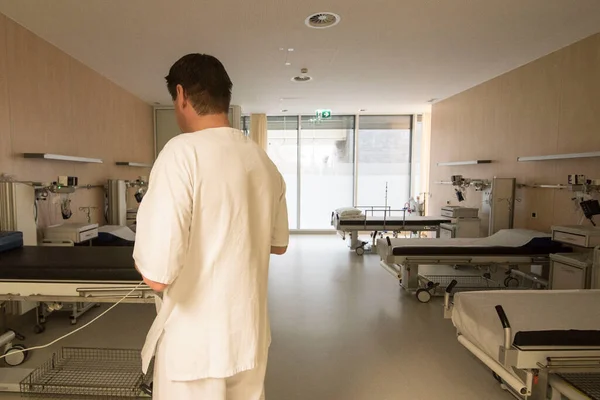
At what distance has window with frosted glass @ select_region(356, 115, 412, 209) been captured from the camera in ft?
25.5

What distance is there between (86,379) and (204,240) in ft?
6.16

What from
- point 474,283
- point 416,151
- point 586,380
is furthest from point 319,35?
point 416,151

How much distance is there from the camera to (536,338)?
5.10 feet

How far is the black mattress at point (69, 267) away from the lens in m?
1.83

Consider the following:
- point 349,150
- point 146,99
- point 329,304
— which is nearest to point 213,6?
point 329,304

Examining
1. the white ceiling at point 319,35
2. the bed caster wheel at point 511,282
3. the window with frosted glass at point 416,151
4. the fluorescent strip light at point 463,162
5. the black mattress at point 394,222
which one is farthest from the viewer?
the window with frosted glass at point 416,151

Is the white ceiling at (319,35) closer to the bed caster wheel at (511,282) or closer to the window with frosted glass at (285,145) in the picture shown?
the bed caster wheel at (511,282)

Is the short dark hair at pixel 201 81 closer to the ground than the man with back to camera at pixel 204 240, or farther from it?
farther from it

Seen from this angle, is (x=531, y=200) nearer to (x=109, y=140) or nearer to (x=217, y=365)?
(x=217, y=365)

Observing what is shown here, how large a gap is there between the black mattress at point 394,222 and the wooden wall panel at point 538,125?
67 centimetres

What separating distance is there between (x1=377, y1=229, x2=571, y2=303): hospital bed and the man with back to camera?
2.95 m

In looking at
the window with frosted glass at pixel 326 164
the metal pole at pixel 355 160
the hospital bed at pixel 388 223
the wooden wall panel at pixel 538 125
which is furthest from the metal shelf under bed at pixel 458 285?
the window with frosted glass at pixel 326 164

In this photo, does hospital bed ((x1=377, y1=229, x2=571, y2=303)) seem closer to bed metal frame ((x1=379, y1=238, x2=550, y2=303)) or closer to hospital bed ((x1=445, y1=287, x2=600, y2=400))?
bed metal frame ((x1=379, y1=238, x2=550, y2=303))

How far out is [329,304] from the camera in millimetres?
3578
